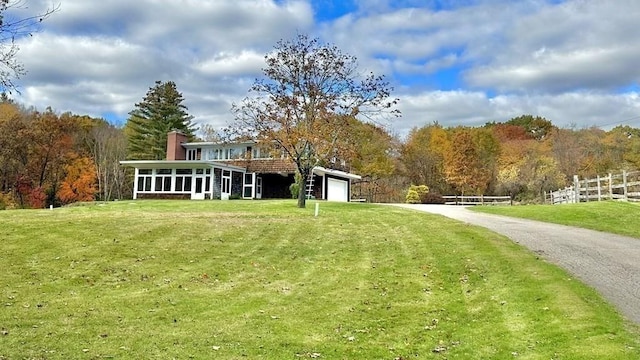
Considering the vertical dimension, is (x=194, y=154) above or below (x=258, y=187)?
above

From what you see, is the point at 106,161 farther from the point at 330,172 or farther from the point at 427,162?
the point at 427,162

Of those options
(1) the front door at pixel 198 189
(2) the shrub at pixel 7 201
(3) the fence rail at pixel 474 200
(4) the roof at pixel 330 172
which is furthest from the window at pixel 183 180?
(3) the fence rail at pixel 474 200

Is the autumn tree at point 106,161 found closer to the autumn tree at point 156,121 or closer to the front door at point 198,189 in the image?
the autumn tree at point 156,121

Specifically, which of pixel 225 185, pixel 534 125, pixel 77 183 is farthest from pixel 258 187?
pixel 534 125

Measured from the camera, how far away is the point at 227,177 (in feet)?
135

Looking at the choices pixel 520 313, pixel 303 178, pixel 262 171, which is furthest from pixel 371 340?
pixel 262 171

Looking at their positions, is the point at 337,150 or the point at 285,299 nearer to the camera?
the point at 285,299

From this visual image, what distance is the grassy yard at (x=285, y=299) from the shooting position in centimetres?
634

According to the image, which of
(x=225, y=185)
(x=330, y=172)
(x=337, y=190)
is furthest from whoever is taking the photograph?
(x=337, y=190)

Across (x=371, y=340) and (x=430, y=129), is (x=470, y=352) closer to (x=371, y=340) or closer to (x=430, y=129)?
(x=371, y=340)

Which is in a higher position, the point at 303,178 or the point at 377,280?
the point at 303,178

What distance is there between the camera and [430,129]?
6100cm

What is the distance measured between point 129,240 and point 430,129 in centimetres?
5168

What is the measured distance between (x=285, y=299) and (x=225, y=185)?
32.6 m
